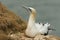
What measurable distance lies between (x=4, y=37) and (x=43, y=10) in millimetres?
8073

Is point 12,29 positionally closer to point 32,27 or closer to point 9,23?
point 9,23

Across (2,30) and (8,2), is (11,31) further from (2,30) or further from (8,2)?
(8,2)

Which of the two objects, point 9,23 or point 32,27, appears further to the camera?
point 9,23

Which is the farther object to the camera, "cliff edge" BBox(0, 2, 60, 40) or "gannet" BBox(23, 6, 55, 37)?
"gannet" BBox(23, 6, 55, 37)

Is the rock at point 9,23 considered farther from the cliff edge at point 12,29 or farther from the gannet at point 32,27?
the gannet at point 32,27

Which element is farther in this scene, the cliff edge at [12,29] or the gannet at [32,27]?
the gannet at [32,27]

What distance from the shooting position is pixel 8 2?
15.1m

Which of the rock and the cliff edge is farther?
the rock

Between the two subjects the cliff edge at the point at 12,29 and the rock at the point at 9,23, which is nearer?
the cliff edge at the point at 12,29

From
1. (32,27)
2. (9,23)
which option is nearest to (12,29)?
(9,23)

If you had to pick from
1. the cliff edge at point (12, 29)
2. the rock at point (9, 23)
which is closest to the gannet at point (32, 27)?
the cliff edge at point (12, 29)

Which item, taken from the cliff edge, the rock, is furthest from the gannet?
the rock

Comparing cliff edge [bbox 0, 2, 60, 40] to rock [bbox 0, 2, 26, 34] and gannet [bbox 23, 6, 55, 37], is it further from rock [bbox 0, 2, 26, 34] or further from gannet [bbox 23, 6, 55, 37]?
gannet [bbox 23, 6, 55, 37]

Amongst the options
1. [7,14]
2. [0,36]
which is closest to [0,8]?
[7,14]
